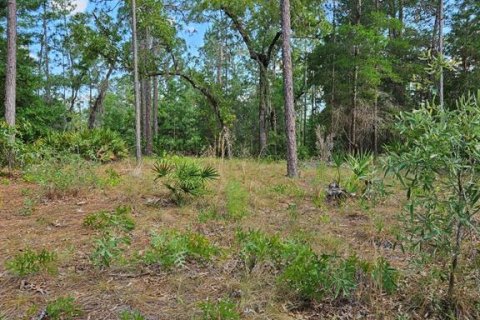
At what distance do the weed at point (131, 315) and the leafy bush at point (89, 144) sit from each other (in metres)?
6.73

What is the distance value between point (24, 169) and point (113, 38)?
5.33 meters

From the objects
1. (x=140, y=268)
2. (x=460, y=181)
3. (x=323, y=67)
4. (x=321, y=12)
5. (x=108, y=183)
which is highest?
(x=321, y=12)

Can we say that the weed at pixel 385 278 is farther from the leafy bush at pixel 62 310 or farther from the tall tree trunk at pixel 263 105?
the tall tree trunk at pixel 263 105

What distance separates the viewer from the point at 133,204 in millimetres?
4926

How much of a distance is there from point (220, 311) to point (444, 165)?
1.53m

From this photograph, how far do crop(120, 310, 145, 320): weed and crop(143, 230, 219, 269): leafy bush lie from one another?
603mm

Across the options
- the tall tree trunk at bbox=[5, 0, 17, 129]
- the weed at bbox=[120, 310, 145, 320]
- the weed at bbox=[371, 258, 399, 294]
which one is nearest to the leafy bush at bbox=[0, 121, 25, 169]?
the tall tree trunk at bbox=[5, 0, 17, 129]

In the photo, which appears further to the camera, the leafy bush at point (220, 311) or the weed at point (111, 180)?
the weed at point (111, 180)

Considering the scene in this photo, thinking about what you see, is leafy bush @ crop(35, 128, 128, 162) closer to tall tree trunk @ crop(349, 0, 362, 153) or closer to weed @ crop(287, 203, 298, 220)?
weed @ crop(287, 203, 298, 220)

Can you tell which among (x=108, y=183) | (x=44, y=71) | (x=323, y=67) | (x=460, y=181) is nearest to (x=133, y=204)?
(x=108, y=183)

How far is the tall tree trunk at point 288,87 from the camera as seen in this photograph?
6.94m

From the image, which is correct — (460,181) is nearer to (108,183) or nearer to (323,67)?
(108,183)

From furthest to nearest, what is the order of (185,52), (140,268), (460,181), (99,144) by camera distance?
1. (185,52)
2. (99,144)
3. (140,268)
4. (460,181)

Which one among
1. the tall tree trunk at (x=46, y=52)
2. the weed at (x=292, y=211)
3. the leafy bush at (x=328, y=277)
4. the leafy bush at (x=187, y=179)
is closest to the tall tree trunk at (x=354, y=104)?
the weed at (x=292, y=211)
